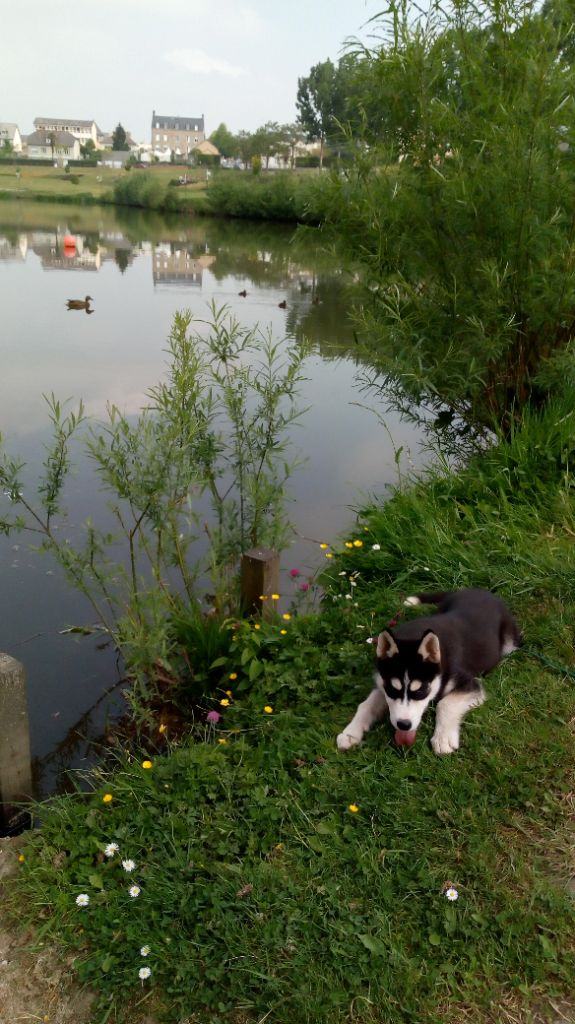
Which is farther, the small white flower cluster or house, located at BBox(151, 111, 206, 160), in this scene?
house, located at BBox(151, 111, 206, 160)

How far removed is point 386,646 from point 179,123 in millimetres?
154841

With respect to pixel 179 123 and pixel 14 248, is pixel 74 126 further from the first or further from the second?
pixel 14 248

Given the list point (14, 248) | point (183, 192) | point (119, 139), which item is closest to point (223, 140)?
point (119, 139)


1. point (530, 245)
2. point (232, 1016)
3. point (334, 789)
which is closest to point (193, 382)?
point (334, 789)

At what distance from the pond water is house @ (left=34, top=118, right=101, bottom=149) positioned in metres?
139

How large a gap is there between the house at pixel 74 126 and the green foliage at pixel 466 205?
16402cm

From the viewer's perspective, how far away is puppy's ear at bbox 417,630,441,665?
3.08 m

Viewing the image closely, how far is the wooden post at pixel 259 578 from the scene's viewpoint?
4352 mm

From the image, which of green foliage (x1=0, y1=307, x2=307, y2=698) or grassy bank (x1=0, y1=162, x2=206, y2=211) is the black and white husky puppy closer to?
green foliage (x1=0, y1=307, x2=307, y2=698)

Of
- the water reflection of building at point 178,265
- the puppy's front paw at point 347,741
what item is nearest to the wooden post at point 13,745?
the puppy's front paw at point 347,741

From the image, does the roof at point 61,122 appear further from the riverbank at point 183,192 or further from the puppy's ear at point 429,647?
the puppy's ear at point 429,647

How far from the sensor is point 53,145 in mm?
117812

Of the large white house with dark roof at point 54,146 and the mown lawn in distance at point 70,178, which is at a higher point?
the large white house with dark roof at point 54,146

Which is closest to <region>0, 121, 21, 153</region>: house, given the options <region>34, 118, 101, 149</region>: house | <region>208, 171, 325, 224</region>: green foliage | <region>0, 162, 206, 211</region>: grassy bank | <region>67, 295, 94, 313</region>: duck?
<region>34, 118, 101, 149</region>: house
